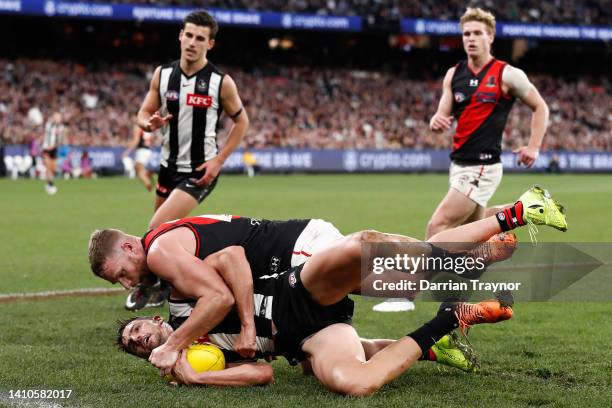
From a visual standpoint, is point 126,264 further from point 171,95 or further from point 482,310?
point 171,95

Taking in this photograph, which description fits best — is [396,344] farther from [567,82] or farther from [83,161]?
[567,82]

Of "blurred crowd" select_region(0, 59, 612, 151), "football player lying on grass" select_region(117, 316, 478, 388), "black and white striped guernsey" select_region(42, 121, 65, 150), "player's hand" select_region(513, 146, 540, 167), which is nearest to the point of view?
"football player lying on grass" select_region(117, 316, 478, 388)

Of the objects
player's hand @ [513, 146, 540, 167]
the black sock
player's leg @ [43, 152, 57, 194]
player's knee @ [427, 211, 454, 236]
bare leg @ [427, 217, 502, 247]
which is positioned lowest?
player's leg @ [43, 152, 57, 194]

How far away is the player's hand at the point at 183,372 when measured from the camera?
5387mm

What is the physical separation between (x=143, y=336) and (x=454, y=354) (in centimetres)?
195

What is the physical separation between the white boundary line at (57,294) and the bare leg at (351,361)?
438cm

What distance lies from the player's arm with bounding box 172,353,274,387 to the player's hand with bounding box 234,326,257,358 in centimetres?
10

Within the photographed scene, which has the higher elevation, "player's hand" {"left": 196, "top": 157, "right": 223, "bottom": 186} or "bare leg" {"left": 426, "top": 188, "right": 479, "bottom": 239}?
"player's hand" {"left": 196, "top": 157, "right": 223, "bottom": 186}

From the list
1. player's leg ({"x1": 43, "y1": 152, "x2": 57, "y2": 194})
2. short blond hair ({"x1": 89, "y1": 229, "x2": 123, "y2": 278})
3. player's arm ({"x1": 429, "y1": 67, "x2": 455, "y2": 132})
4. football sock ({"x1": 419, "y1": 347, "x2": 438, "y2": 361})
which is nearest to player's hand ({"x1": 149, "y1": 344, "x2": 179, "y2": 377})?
short blond hair ({"x1": 89, "y1": 229, "x2": 123, "y2": 278})

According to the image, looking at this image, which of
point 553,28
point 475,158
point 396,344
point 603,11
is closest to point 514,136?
point 553,28

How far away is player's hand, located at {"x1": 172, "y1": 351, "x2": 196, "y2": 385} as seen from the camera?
5.39 m

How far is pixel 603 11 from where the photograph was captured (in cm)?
5028

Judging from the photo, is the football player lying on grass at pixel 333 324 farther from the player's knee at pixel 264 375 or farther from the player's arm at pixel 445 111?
the player's arm at pixel 445 111

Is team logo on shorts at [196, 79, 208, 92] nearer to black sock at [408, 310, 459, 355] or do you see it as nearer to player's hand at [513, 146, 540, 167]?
player's hand at [513, 146, 540, 167]
